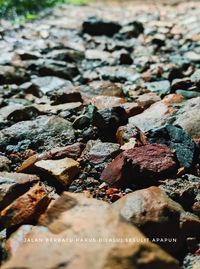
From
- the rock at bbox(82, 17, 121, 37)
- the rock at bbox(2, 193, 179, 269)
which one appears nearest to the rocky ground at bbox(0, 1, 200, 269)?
the rock at bbox(2, 193, 179, 269)

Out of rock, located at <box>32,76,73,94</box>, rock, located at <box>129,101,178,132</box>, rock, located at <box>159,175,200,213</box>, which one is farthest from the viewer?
rock, located at <box>32,76,73,94</box>

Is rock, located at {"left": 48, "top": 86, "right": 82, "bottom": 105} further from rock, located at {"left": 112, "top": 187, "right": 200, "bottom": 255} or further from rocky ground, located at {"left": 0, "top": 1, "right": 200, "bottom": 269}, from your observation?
rock, located at {"left": 112, "top": 187, "right": 200, "bottom": 255}

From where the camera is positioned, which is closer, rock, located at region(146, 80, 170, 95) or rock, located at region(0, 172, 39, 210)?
rock, located at region(0, 172, 39, 210)

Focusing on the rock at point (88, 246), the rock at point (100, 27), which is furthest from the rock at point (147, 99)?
the rock at point (100, 27)

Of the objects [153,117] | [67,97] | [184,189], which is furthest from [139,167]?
[67,97]

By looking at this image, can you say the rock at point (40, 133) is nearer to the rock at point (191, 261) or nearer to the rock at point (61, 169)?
the rock at point (61, 169)

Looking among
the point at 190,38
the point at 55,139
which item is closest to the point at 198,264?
the point at 55,139

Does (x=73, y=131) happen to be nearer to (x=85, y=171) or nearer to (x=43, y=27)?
(x=85, y=171)
